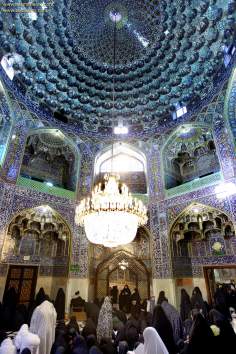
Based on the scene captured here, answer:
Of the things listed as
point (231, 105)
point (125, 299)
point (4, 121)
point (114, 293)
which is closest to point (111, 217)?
point (125, 299)

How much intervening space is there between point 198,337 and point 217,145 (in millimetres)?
7906

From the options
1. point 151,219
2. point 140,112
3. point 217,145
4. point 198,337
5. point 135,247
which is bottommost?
point 198,337

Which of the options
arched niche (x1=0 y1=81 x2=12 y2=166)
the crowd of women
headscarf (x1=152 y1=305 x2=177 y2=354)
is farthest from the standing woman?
arched niche (x1=0 y1=81 x2=12 y2=166)

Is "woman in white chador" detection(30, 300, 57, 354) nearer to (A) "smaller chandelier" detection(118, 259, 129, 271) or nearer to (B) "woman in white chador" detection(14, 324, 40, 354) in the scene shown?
(B) "woman in white chador" detection(14, 324, 40, 354)

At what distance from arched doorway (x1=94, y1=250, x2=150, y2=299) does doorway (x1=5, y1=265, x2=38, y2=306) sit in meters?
2.60

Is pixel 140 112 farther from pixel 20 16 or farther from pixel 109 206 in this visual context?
pixel 109 206

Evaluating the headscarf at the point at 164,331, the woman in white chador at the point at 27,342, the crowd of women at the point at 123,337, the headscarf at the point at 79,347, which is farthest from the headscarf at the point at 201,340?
the woman in white chador at the point at 27,342

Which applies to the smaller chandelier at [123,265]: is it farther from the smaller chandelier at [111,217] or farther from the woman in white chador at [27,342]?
the woman in white chador at [27,342]

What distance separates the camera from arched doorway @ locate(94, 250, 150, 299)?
9.42 m

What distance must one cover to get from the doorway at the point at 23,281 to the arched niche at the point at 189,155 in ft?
22.8

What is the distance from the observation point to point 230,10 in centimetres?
804

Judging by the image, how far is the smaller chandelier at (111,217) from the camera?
4.93m

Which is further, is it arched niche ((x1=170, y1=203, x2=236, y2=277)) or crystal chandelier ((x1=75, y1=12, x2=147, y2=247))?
arched niche ((x1=170, y1=203, x2=236, y2=277))

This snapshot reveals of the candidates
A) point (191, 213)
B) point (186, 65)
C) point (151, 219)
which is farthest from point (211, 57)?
point (151, 219)
